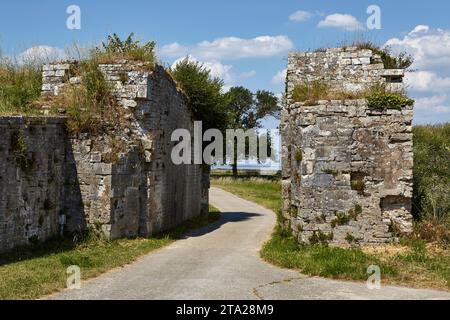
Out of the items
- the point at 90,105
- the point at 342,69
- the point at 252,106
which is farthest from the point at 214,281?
the point at 252,106

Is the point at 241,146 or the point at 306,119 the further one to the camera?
the point at 241,146

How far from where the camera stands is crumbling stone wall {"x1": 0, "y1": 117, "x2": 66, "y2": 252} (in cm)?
1162

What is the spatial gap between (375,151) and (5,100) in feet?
34.6

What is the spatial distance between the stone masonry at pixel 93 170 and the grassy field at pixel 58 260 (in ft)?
1.34

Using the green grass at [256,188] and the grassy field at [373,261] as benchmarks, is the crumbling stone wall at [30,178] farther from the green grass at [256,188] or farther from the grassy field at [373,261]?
the green grass at [256,188]

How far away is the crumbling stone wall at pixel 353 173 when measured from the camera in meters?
12.7

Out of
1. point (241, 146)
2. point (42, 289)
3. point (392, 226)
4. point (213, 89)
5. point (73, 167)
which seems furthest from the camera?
point (241, 146)

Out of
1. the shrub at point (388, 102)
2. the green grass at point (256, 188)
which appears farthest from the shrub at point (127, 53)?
the green grass at point (256, 188)

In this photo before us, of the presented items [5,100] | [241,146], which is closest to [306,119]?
[5,100]

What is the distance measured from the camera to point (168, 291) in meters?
8.93

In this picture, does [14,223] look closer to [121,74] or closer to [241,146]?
[121,74]

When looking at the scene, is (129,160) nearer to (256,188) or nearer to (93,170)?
(93,170)

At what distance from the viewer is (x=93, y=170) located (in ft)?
45.9

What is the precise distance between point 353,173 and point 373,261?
2.61 metres
